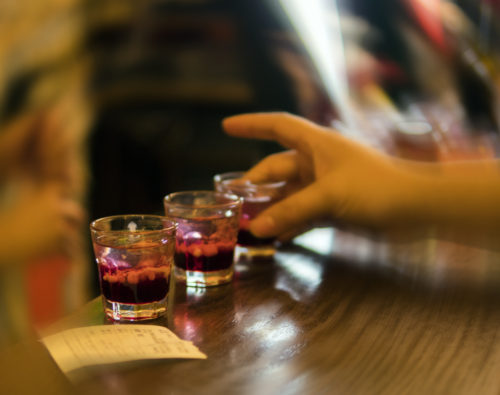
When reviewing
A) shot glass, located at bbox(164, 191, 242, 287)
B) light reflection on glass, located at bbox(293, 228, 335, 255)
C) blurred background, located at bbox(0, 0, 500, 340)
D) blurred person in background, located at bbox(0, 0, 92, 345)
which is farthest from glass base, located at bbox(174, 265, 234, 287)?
blurred background, located at bbox(0, 0, 500, 340)

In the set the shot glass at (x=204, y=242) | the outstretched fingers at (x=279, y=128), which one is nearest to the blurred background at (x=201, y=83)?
the outstretched fingers at (x=279, y=128)

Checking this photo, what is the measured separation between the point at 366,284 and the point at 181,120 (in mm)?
1991

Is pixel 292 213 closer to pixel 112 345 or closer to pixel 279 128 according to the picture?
pixel 279 128

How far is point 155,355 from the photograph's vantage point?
721 mm

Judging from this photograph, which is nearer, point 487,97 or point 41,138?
point 41,138

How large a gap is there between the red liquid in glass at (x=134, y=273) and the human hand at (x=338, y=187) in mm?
313

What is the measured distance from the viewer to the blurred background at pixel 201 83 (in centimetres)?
222

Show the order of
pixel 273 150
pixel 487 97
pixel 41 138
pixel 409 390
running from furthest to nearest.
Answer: pixel 487 97 → pixel 273 150 → pixel 41 138 → pixel 409 390

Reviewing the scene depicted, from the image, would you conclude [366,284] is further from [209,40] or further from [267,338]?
[209,40]

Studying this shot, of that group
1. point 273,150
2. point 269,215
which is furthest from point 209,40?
point 269,215

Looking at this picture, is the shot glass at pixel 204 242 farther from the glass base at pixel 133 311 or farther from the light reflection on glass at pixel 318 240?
the light reflection on glass at pixel 318 240

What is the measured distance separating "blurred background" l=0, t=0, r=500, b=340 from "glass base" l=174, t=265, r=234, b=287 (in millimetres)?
1030

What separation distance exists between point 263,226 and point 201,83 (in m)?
1.86

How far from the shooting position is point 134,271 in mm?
869
